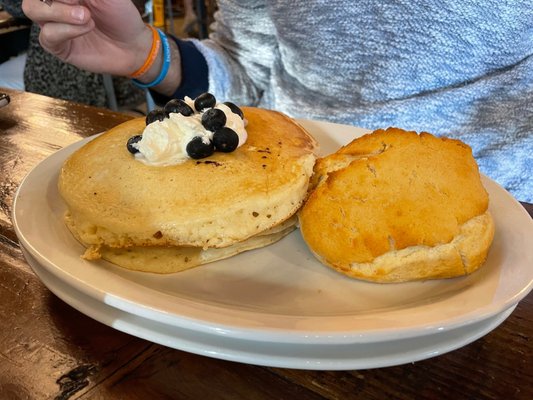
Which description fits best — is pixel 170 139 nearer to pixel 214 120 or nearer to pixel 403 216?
pixel 214 120

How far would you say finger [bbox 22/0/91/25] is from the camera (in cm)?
97

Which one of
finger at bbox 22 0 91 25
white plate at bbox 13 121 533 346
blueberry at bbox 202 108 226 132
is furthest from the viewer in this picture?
finger at bbox 22 0 91 25

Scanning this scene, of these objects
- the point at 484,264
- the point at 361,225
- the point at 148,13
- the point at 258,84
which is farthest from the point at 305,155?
the point at 148,13

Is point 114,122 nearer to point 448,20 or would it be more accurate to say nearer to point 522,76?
point 448,20

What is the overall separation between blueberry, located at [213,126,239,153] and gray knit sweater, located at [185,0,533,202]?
2.12 ft

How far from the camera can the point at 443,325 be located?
1.69ft

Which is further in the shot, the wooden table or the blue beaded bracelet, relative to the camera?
the blue beaded bracelet

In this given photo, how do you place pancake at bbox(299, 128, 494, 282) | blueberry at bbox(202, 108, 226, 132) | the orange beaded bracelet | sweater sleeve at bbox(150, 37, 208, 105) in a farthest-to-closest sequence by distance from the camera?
sweater sleeve at bbox(150, 37, 208, 105) < the orange beaded bracelet < blueberry at bbox(202, 108, 226, 132) < pancake at bbox(299, 128, 494, 282)

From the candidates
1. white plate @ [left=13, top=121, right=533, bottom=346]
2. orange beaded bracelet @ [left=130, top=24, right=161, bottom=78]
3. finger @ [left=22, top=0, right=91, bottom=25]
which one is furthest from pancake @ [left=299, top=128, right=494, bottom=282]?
orange beaded bracelet @ [left=130, top=24, right=161, bottom=78]

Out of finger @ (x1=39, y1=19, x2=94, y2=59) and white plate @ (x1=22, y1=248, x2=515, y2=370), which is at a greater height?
finger @ (x1=39, y1=19, x2=94, y2=59)

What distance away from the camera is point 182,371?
1.82 ft

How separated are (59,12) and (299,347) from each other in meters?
0.85

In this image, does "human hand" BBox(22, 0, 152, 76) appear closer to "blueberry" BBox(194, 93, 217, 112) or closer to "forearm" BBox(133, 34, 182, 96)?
"forearm" BBox(133, 34, 182, 96)

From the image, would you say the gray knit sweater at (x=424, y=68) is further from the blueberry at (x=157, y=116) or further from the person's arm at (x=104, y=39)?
the blueberry at (x=157, y=116)
